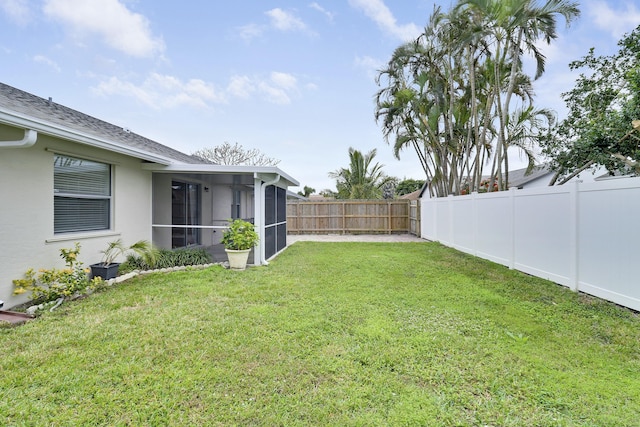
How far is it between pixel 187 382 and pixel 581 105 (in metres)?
10.0

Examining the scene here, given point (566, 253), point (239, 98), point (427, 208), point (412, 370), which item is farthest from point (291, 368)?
point (239, 98)

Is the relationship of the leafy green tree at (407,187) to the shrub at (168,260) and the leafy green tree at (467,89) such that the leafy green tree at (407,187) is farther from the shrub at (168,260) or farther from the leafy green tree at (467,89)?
the shrub at (168,260)

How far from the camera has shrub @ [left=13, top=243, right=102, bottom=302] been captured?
417cm

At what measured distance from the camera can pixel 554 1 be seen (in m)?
6.84

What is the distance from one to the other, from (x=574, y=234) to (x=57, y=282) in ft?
25.7

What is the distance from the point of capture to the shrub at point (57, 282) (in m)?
4.17

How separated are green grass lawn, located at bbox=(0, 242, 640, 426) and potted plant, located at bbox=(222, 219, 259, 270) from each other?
1.74 metres

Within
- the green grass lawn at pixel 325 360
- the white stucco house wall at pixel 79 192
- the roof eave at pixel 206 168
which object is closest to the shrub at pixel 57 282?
the white stucco house wall at pixel 79 192

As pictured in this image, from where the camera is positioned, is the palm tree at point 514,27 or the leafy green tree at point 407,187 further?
the leafy green tree at point 407,187

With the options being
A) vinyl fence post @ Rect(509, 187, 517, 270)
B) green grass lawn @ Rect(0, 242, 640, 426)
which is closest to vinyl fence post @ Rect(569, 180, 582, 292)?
green grass lawn @ Rect(0, 242, 640, 426)

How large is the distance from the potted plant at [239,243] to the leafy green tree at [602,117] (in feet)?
24.4

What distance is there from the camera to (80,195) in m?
5.21

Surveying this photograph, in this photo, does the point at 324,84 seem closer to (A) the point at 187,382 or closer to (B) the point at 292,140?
(B) the point at 292,140

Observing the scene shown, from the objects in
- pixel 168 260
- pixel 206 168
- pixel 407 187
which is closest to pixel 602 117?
pixel 206 168
